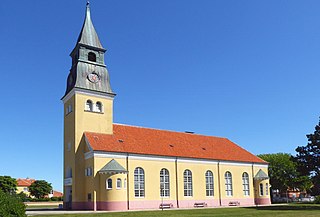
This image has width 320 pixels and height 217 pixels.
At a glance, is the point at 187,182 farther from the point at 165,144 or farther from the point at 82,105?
the point at 82,105

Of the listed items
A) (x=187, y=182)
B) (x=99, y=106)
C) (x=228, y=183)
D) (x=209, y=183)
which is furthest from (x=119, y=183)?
(x=228, y=183)

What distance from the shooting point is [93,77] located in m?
46.2

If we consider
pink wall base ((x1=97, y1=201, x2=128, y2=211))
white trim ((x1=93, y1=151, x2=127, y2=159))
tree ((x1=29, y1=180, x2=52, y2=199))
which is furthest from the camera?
tree ((x1=29, y1=180, x2=52, y2=199))

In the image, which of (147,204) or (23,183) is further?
(23,183)

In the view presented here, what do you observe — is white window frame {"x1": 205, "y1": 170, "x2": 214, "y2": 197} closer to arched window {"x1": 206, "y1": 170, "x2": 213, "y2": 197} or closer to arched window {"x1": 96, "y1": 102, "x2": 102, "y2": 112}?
arched window {"x1": 206, "y1": 170, "x2": 213, "y2": 197}

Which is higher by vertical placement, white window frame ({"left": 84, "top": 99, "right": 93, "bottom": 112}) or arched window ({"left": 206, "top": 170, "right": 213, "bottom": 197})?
white window frame ({"left": 84, "top": 99, "right": 93, "bottom": 112})

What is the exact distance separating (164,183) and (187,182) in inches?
151

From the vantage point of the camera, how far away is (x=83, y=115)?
44.5m

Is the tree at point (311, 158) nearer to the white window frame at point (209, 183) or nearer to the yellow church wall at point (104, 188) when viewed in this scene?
the white window frame at point (209, 183)

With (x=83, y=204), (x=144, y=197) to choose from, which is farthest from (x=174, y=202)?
(x=83, y=204)

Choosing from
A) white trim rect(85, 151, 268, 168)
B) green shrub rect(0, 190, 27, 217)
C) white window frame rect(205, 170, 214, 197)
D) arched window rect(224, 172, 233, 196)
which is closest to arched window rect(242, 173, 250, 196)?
white trim rect(85, 151, 268, 168)

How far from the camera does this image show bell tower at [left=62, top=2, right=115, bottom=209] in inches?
1713

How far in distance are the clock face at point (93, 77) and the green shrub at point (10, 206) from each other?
31018 millimetres

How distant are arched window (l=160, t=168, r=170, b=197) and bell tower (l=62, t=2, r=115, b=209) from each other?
29.1 ft
